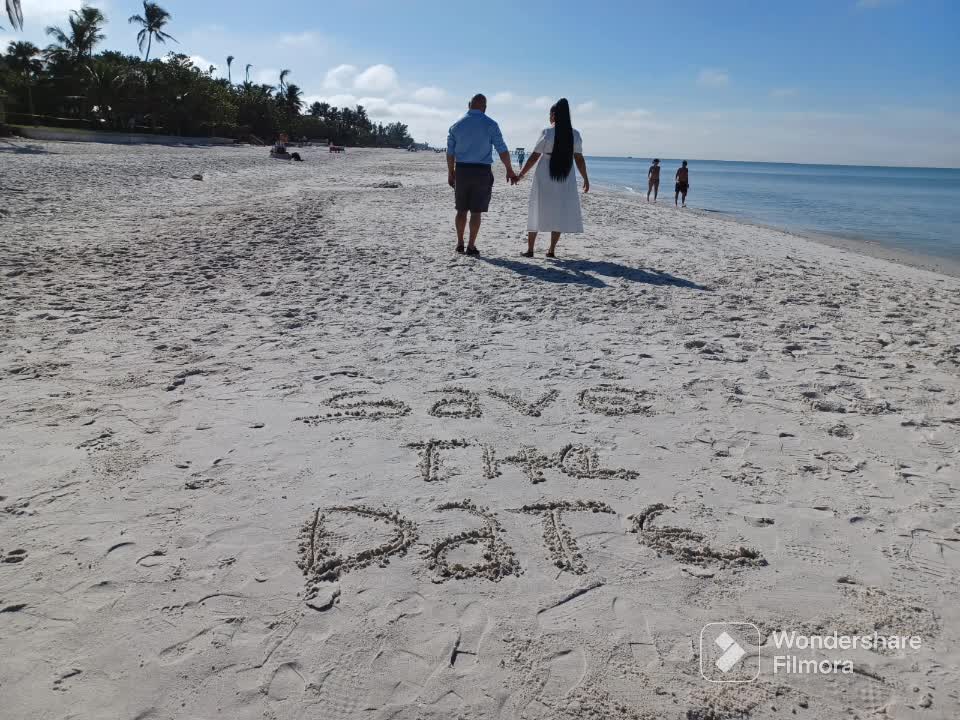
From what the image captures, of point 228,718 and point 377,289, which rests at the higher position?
point 377,289

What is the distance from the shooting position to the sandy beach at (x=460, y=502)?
172 centimetres

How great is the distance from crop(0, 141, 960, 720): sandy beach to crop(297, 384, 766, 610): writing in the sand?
1 centimetres

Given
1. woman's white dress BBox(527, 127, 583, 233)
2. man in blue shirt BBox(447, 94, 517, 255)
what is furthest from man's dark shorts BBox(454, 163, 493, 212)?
woman's white dress BBox(527, 127, 583, 233)

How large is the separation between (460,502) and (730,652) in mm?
1175

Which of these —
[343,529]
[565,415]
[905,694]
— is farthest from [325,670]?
[565,415]

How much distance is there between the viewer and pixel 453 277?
263 inches

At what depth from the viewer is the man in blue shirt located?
716 cm

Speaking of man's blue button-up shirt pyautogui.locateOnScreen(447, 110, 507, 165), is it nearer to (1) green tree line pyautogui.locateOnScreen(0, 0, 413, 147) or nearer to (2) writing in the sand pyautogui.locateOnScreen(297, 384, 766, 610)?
(2) writing in the sand pyautogui.locateOnScreen(297, 384, 766, 610)

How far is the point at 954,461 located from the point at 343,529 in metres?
3.01

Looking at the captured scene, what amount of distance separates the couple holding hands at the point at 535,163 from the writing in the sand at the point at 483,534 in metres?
4.80

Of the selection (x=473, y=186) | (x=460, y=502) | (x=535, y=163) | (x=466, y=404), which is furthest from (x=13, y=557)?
(x=535, y=163)

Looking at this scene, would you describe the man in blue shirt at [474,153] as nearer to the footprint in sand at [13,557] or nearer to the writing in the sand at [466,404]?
the writing in the sand at [466,404]

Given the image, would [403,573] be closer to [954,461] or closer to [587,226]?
[954,461]

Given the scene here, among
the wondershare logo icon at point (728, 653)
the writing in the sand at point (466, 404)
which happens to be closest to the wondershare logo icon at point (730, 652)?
the wondershare logo icon at point (728, 653)
